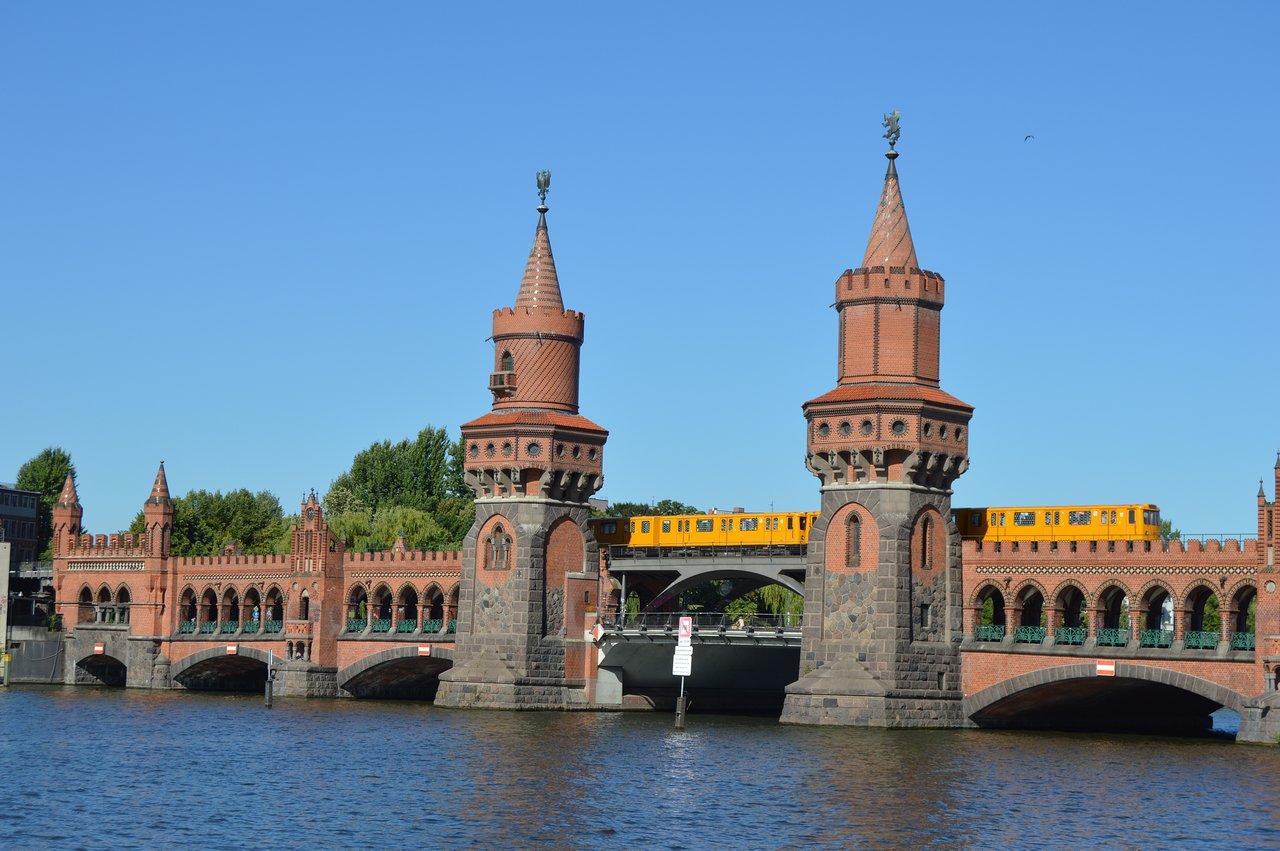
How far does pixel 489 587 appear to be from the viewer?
97500 millimetres

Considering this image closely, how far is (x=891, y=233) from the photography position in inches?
3445

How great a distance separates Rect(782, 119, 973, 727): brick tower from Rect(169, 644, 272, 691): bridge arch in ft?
136

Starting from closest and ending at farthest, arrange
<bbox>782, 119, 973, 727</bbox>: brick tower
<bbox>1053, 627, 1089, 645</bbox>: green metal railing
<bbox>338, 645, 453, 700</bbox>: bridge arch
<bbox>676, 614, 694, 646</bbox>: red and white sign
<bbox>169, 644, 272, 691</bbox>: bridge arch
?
<bbox>1053, 627, 1089, 645</bbox>: green metal railing
<bbox>782, 119, 973, 727</bbox>: brick tower
<bbox>676, 614, 694, 646</bbox>: red and white sign
<bbox>338, 645, 453, 700</bbox>: bridge arch
<bbox>169, 644, 272, 691</bbox>: bridge arch

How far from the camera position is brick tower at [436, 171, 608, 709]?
9619 cm

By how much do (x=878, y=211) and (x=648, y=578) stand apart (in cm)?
2719

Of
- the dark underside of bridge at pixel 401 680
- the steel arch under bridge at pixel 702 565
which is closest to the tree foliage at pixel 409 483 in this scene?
the dark underside of bridge at pixel 401 680

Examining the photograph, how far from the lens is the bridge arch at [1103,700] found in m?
78.1

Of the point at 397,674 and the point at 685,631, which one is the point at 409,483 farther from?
the point at 685,631

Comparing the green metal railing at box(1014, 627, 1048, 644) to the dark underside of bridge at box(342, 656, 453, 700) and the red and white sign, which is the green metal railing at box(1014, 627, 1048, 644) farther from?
the dark underside of bridge at box(342, 656, 453, 700)

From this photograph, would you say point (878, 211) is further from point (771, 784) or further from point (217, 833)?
point (217, 833)

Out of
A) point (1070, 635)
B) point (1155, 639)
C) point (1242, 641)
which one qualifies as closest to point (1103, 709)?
point (1070, 635)

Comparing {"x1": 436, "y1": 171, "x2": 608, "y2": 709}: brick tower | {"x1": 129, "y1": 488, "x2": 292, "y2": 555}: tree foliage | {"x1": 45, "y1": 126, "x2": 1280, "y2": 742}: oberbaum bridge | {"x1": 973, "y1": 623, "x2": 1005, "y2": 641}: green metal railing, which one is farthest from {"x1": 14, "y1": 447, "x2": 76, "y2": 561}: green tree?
{"x1": 973, "y1": 623, "x2": 1005, "y2": 641}: green metal railing

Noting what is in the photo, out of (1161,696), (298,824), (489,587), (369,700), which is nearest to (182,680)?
(369,700)

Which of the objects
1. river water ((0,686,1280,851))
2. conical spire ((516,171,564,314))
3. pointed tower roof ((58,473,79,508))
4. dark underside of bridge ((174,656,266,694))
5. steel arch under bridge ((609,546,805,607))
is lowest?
river water ((0,686,1280,851))
